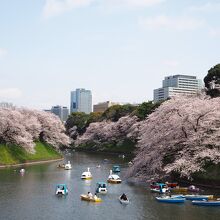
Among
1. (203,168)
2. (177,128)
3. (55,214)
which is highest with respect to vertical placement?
(177,128)

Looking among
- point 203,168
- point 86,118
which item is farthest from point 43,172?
point 86,118

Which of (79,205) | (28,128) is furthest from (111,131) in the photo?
(79,205)

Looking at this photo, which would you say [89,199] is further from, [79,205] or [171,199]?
[171,199]

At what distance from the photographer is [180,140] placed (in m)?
46.8

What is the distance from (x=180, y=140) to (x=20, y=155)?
34.5 meters

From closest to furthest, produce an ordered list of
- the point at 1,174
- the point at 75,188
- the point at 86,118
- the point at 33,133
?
the point at 75,188, the point at 1,174, the point at 33,133, the point at 86,118

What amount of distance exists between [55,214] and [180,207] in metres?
10.7

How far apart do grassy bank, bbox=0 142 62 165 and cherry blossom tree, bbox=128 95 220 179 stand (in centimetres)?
2501

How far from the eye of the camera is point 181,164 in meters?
42.4

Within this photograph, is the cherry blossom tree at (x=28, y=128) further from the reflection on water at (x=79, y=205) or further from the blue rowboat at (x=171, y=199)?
the blue rowboat at (x=171, y=199)

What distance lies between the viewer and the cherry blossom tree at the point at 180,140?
4278 cm

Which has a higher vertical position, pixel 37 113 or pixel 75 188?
pixel 37 113

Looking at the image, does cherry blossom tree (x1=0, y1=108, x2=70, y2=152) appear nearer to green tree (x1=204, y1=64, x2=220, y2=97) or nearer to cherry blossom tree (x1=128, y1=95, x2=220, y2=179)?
cherry blossom tree (x1=128, y1=95, x2=220, y2=179)

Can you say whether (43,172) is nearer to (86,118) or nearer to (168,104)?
(168,104)
